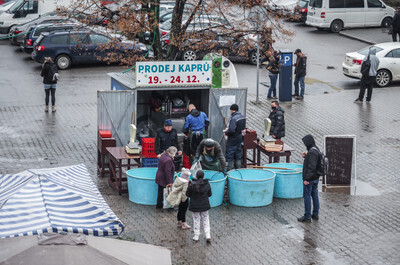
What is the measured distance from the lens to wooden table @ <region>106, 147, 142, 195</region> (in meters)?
14.3

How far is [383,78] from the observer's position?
2523cm

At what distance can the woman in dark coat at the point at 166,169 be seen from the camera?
1295cm

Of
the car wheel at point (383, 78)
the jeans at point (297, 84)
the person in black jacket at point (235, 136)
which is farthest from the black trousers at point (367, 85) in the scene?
the person in black jacket at point (235, 136)

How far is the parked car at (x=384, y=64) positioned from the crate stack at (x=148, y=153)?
12.6m

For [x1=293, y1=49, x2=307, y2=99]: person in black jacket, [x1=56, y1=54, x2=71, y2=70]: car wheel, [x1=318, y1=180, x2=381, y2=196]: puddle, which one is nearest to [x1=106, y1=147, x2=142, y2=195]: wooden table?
[x1=318, y1=180, x2=381, y2=196]: puddle

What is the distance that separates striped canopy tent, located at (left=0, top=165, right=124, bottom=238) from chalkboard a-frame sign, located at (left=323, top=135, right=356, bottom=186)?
675 centimetres

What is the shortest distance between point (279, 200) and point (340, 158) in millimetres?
1984

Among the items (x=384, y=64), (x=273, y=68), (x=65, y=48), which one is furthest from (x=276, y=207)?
(x=65, y=48)

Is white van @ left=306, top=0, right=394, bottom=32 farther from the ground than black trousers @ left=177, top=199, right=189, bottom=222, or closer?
farther from the ground

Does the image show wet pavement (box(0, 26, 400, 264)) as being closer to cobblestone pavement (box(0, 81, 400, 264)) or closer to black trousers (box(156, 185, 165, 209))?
cobblestone pavement (box(0, 81, 400, 264))

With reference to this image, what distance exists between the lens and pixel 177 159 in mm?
15742

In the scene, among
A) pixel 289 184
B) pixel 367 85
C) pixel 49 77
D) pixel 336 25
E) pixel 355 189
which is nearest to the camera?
pixel 289 184

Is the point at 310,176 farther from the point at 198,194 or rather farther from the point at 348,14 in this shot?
the point at 348,14

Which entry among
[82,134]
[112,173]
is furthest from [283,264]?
[82,134]
